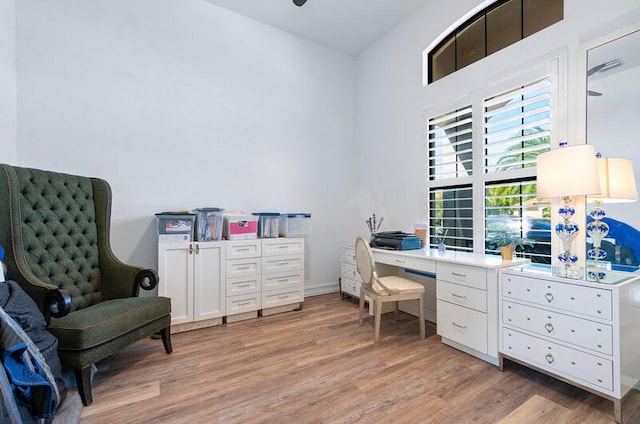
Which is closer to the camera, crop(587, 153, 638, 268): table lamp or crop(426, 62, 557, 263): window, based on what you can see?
crop(587, 153, 638, 268): table lamp

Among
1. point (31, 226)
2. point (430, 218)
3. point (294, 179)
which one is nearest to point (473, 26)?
point (430, 218)

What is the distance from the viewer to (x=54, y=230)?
222cm

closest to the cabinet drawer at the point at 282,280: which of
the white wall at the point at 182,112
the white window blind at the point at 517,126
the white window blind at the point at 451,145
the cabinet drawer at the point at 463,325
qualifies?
the white wall at the point at 182,112

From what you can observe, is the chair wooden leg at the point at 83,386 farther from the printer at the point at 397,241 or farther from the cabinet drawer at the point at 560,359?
the cabinet drawer at the point at 560,359

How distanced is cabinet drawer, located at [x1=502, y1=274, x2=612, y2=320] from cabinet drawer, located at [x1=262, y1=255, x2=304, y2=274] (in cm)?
206

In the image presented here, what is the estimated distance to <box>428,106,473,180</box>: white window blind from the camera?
115 inches

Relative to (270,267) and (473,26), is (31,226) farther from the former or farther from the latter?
(473,26)

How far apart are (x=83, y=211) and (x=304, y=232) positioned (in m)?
2.14

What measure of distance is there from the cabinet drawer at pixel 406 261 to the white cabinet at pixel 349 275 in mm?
531

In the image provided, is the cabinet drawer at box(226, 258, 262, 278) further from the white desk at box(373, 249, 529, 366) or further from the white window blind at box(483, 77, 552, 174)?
the white window blind at box(483, 77, 552, 174)

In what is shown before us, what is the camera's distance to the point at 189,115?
10.5ft

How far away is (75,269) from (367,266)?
7.74 ft

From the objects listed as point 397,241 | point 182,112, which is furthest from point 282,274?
point 182,112

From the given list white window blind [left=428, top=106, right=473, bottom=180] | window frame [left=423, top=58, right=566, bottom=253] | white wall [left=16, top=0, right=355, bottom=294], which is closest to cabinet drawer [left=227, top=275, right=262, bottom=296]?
white wall [left=16, top=0, right=355, bottom=294]
